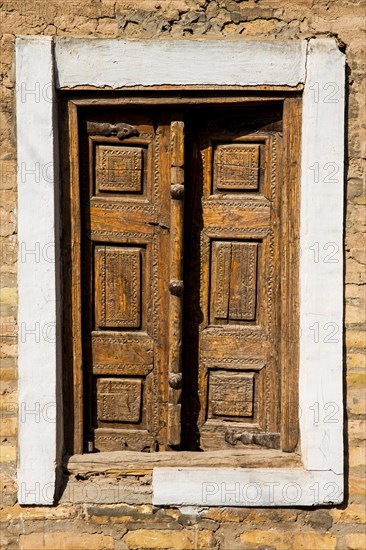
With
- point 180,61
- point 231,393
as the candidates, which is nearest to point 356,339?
point 231,393

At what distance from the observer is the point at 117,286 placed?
10.4ft

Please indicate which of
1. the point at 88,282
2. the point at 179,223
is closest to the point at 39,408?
the point at 88,282

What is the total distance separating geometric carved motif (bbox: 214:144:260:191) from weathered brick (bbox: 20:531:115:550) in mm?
1814

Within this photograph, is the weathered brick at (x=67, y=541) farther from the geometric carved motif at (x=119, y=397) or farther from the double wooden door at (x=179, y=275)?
the geometric carved motif at (x=119, y=397)

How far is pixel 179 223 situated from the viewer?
3.13 metres

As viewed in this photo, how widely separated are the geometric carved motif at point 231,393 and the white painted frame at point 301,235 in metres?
0.28

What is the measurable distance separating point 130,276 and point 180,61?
1.05m

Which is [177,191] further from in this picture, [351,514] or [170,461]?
[351,514]

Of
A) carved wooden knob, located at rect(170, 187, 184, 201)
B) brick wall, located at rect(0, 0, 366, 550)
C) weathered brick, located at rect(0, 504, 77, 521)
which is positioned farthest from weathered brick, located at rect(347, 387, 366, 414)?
weathered brick, located at rect(0, 504, 77, 521)

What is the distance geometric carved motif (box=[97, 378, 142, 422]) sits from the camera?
323 centimetres

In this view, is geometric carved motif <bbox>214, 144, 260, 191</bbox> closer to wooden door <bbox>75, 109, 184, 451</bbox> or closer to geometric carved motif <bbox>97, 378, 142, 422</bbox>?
wooden door <bbox>75, 109, 184, 451</bbox>

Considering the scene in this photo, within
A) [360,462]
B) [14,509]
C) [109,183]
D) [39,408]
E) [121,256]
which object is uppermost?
[109,183]

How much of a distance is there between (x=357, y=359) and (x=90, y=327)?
51.8 inches

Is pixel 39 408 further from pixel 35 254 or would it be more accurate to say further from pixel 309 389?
pixel 309 389
